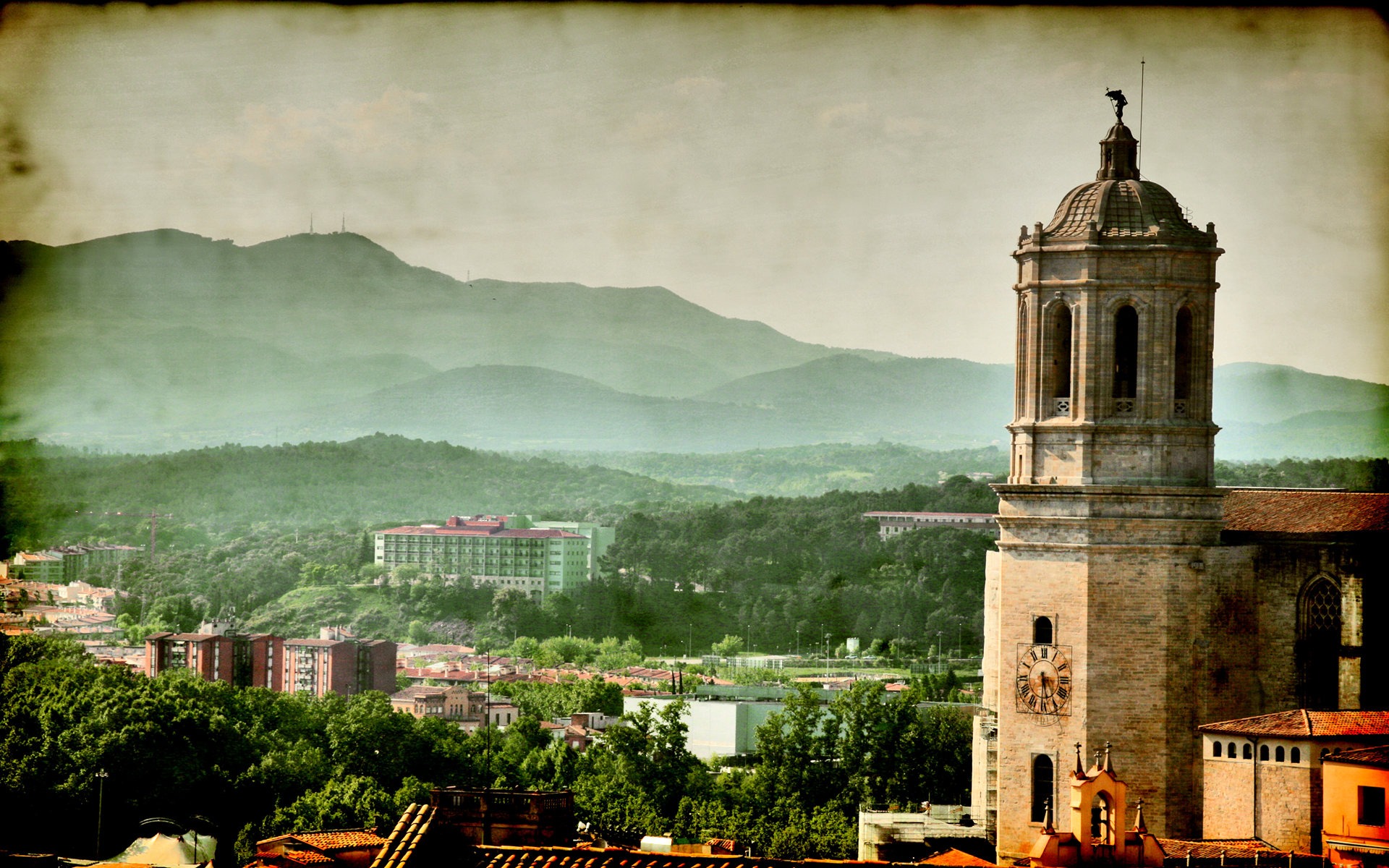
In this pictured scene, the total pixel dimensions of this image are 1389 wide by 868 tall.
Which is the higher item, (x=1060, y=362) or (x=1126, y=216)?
(x=1126, y=216)

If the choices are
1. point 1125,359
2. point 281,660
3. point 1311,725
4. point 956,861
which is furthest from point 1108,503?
point 281,660

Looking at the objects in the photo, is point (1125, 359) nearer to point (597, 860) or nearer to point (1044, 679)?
point (1044, 679)

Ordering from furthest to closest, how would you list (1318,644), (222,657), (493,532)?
(493,532) < (222,657) < (1318,644)

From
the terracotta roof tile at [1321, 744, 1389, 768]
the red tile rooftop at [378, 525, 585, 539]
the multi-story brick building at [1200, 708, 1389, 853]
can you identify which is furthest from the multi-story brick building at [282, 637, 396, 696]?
the terracotta roof tile at [1321, 744, 1389, 768]

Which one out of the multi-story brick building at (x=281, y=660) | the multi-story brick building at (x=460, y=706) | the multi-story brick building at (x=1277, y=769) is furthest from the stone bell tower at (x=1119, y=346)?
the multi-story brick building at (x=281, y=660)

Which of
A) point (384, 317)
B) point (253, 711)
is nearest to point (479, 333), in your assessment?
point (384, 317)

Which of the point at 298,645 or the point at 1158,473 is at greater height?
the point at 1158,473

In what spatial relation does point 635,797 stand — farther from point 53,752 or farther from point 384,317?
point 384,317
